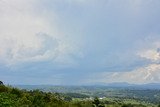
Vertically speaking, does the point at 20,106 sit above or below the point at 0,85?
below

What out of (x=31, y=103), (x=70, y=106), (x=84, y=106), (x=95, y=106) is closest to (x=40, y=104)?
(x=31, y=103)

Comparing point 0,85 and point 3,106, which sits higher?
point 0,85

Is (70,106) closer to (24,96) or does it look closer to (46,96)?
(46,96)

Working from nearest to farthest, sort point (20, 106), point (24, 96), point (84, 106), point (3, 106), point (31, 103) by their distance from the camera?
point (3, 106), point (20, 106), point (31, 103), point (24, 96), point (84, 106)

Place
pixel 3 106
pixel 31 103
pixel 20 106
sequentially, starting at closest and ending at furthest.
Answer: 1. pixel 3 106
2. pixel 20 106
3. pixel 31 103

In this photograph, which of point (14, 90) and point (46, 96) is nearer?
point (14, 90)

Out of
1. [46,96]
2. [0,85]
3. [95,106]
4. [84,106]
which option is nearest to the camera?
[0,85]

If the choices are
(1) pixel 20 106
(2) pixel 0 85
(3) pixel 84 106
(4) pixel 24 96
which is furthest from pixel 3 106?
(3) pixel 84 106

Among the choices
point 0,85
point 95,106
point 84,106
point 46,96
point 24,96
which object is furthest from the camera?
point 95,106

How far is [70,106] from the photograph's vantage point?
60.3m

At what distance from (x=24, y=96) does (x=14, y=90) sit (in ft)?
11.2

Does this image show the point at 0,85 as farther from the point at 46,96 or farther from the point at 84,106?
the point at 84,106

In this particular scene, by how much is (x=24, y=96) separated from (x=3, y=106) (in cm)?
1559

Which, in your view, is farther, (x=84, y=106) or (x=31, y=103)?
(x=84, y=106)
